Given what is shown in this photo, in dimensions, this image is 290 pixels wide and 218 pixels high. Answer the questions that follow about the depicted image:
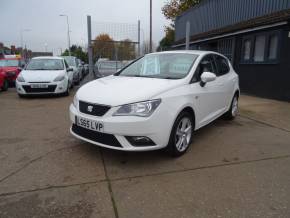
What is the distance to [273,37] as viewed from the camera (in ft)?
32.3

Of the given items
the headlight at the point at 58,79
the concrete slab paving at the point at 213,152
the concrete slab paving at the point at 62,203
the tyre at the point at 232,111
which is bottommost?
the concrete slab paving at the point at 62,203

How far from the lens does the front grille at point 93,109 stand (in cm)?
343

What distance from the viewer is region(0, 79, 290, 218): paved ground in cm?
265

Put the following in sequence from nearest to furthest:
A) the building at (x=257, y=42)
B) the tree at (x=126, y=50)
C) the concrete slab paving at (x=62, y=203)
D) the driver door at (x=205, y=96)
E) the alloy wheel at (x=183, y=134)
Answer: the concrete slab paving at (x=62, y=203)
the alloy wheel at (x=183, y=134)
the driver door at (x=205, y=96)
the building at (x=257, y=42)
the tree at (x=126, y=50)

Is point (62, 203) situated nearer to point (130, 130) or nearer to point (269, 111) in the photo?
point (130, 130)

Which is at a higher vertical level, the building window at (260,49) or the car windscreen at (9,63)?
the building window at (260,49)

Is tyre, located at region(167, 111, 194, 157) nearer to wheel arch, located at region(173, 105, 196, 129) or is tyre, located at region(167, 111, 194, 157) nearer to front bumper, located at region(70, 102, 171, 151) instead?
wheel arch, located at region(173, 105, 196, 129)

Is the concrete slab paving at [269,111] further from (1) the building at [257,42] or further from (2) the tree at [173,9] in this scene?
(2) the tree at [173,9]

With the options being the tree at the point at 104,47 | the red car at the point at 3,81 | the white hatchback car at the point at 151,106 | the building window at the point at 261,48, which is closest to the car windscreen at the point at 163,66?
the white hatchback car at the point at 151,106

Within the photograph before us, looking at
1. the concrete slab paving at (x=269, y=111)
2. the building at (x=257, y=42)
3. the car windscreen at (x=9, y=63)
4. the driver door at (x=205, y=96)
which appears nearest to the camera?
the driver door at (x=205, y=96)

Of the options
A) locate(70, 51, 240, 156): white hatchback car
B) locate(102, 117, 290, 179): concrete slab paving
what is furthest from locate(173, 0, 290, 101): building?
locate(70, 51, 240, 156): white hatchback car

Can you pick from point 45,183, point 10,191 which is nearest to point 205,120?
point 45,183

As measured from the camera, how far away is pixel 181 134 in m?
3.94

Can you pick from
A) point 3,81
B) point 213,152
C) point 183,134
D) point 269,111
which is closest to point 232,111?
point 269,111
